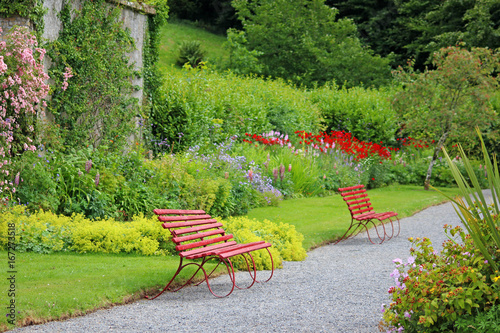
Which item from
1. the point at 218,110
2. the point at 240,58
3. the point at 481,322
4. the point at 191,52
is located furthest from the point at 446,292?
the point at 191,52

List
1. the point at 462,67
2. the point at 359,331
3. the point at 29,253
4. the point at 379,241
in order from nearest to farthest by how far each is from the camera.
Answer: the point at 359,331, the point at 29,253, the point at 379,241, the point at 462,67

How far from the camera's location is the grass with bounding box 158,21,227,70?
29.1 m

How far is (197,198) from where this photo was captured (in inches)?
317

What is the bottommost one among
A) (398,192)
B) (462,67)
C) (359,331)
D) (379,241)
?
(398,192)

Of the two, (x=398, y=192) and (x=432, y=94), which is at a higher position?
(x=432, y=94)

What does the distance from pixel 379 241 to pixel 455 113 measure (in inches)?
257

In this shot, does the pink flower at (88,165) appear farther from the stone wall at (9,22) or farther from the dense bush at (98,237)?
the stone wall at (9,22)

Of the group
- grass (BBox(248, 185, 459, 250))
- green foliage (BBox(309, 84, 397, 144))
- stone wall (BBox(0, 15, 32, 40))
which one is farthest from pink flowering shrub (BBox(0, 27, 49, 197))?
green foliage (BBox(309, 84, 397, 144))

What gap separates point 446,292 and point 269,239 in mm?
3593

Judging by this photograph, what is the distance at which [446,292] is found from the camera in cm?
319

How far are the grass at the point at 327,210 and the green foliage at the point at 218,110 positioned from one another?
2.39m

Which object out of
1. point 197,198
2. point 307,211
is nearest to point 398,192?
point 307,211

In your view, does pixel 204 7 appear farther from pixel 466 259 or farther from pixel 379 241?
pixel 466 259

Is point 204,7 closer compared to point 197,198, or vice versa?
point 197,198
